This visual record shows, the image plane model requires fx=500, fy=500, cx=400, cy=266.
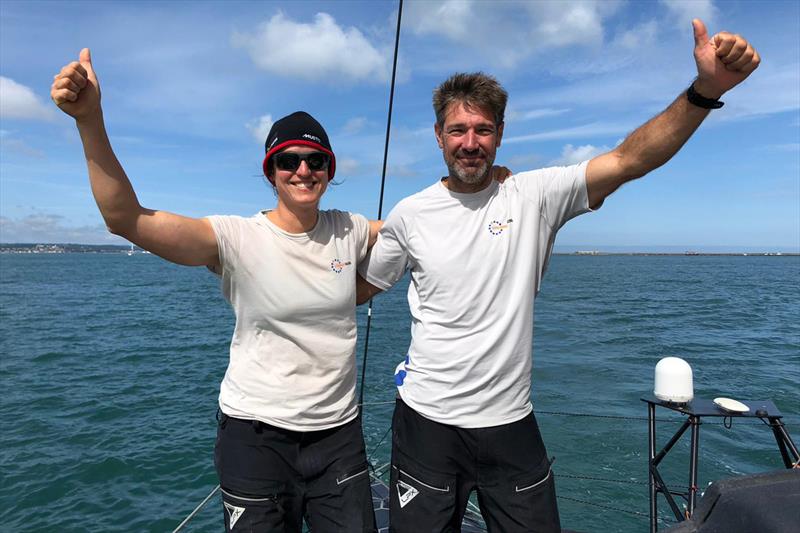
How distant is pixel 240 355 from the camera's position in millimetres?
2516

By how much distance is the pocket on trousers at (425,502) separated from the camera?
7.81ft

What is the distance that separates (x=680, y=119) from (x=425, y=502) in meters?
2.03

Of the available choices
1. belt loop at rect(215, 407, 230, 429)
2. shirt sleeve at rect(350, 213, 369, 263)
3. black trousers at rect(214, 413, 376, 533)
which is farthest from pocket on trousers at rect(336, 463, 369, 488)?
shirt sleeve at rect(350, 213, 369, 263)

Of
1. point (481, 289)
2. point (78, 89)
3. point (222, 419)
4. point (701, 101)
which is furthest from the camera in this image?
point (222, 419)

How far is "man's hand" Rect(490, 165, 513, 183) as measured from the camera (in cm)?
255

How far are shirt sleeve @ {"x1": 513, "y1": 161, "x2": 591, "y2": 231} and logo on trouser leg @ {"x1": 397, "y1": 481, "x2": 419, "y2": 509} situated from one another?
1.46 metres

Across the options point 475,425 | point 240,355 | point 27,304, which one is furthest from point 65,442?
point 27,304

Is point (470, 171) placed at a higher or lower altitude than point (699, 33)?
lower

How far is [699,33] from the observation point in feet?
6.28

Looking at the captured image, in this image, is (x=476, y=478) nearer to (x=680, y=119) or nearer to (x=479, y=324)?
(x=479, y=324)

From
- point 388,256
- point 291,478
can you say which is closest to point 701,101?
point 388,256

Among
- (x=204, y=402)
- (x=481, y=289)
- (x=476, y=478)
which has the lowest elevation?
(x=204, y=402)

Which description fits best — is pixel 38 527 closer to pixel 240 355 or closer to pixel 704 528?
pixel 240 355

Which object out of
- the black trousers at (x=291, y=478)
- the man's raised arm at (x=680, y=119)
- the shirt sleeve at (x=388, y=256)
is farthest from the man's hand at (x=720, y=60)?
the black trousers at (x=291, y=478)
